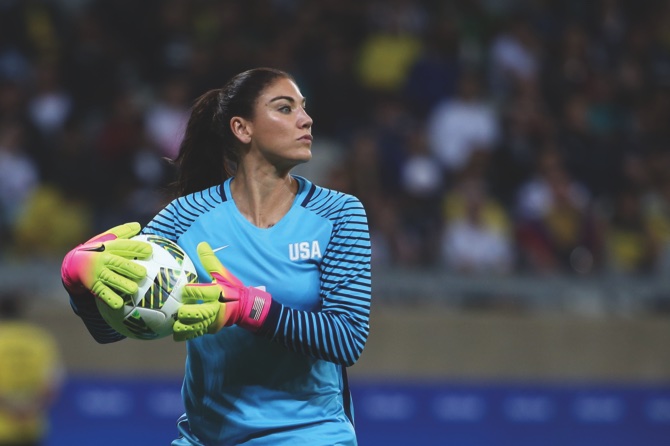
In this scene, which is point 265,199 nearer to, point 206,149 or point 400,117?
point 206,149

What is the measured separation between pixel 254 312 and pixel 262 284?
9.7 inches

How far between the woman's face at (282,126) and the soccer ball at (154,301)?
0.52m

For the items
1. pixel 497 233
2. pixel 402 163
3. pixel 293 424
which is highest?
pixel 402 163

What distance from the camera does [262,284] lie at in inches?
136

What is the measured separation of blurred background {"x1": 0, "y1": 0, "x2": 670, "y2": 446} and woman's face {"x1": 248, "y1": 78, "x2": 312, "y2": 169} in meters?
4.04

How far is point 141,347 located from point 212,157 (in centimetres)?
463

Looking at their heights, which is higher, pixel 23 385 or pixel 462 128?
pixel 462 128

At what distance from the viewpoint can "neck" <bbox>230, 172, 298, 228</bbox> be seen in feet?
11.8

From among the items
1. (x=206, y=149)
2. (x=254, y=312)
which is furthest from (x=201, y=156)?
(x=254, y=312)

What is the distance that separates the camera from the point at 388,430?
26.9ft

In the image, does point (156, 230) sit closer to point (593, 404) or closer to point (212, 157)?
point (212, 157)

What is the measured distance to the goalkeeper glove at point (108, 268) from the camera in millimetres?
3170

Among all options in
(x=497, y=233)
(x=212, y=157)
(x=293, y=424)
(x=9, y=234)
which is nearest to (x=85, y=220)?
(x=9, y=234)

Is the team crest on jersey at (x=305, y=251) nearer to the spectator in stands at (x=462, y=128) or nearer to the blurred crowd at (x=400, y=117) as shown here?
the blurred crowd at (x=400, y=117)
